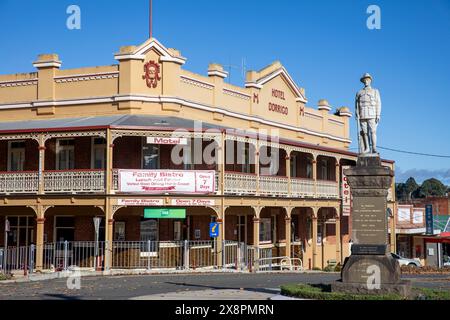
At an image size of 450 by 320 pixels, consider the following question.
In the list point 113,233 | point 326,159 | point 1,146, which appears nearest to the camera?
point 113,233

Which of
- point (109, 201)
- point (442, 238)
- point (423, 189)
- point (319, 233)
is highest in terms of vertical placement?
point (423, 189)

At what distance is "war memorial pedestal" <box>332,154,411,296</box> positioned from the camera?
1666 centimetres

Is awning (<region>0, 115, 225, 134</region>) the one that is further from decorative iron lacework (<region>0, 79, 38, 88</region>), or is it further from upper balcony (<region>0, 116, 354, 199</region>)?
decorative iron lacework (<region>0, 79, 38, 88</region>)

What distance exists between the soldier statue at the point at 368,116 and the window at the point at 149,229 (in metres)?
14.8

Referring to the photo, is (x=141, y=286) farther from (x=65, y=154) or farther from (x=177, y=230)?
(x=65, y=154)

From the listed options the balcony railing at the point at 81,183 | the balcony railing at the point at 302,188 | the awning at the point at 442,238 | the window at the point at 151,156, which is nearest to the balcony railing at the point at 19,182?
the balcony railing at the point at 81,183

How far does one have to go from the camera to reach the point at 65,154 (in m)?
31.6

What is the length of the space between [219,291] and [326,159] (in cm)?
2478

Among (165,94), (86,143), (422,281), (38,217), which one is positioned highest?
(165,94)

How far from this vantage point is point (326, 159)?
141 feet

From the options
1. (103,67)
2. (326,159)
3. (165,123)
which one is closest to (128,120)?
(165,123)

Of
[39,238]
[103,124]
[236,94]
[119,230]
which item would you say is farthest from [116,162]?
[236,94]

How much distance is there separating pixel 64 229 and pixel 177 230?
16.4 feet
